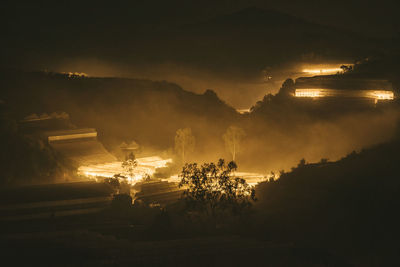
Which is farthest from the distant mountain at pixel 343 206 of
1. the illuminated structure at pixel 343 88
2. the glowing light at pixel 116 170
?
the illuminated structure at pixel 343 88

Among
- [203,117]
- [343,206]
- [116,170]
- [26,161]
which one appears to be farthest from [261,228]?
[203,117]

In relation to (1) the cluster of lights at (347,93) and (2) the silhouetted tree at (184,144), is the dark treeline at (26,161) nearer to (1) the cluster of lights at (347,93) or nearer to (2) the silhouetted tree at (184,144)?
(2) the silhouetted tree at (184,144)

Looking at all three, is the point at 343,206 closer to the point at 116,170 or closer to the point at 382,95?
the point at 116,170

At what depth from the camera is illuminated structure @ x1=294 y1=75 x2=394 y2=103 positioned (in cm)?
2812

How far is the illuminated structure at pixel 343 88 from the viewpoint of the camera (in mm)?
28125

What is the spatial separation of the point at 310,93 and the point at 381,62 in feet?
19.0

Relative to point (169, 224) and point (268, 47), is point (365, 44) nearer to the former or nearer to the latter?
point (268, 47)

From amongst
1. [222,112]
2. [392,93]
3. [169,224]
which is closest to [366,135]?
[392,93]

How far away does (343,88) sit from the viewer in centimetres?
2966

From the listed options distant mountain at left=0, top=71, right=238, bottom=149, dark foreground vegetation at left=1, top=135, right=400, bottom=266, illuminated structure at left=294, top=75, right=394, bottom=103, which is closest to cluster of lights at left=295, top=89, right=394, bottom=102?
illuminated structure at left=294, top=75, right=394, bottom=103

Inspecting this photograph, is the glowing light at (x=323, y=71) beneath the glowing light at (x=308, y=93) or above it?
above

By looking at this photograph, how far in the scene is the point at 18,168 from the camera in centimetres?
2247

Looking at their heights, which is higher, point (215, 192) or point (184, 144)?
point (184, 144)

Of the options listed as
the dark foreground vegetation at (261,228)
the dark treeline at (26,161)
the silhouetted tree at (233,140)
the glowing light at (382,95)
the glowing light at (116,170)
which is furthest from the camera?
the silhouetted tree at (233,140)
